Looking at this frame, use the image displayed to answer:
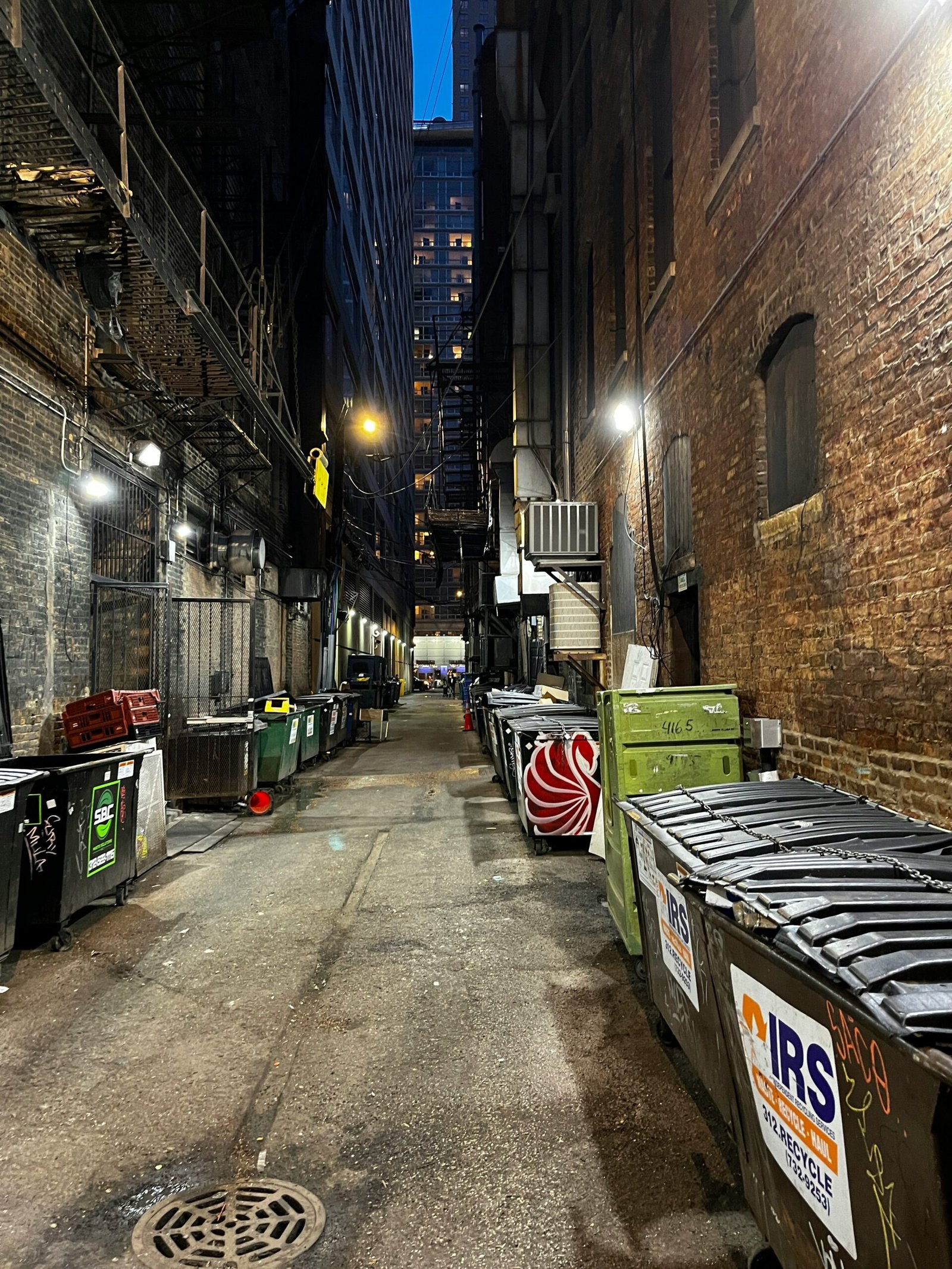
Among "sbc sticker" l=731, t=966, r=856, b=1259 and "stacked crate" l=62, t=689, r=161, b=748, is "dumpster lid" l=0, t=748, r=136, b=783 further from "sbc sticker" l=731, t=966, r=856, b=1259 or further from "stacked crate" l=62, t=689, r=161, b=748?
"sbc sticker" l=731, t=966, r=856, b=1259

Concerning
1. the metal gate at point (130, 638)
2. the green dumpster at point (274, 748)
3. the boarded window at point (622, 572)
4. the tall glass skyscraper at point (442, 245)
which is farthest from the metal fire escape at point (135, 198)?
the tall glass skyscraper at point (442, 245)

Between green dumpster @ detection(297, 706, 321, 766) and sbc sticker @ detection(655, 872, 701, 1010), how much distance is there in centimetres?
1050

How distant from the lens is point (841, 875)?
2.69 meters

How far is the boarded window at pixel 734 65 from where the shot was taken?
6.81 meters

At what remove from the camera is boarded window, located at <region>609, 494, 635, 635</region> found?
10864mm

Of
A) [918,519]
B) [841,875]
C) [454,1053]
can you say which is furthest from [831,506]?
[454,1053]

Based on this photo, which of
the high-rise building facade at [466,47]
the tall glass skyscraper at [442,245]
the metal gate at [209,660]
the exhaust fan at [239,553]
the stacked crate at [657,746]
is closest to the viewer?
the stacked crate at [657,746]

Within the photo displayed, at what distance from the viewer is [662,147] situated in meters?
9.70

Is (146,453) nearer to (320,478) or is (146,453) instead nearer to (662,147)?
(662,147)

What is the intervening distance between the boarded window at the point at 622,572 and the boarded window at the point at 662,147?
3.28 metres

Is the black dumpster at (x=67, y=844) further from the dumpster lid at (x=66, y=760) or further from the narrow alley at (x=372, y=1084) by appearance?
the narrow alley at (x=372, y=1084)

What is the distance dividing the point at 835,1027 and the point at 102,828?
5.74 m

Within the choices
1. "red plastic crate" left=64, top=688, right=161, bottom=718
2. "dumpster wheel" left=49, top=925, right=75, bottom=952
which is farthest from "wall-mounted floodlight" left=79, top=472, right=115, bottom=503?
"dumpster wheel" left=49, top=925, right=75, bottom=952

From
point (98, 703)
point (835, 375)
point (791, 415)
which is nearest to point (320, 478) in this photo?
point (98, 703)
